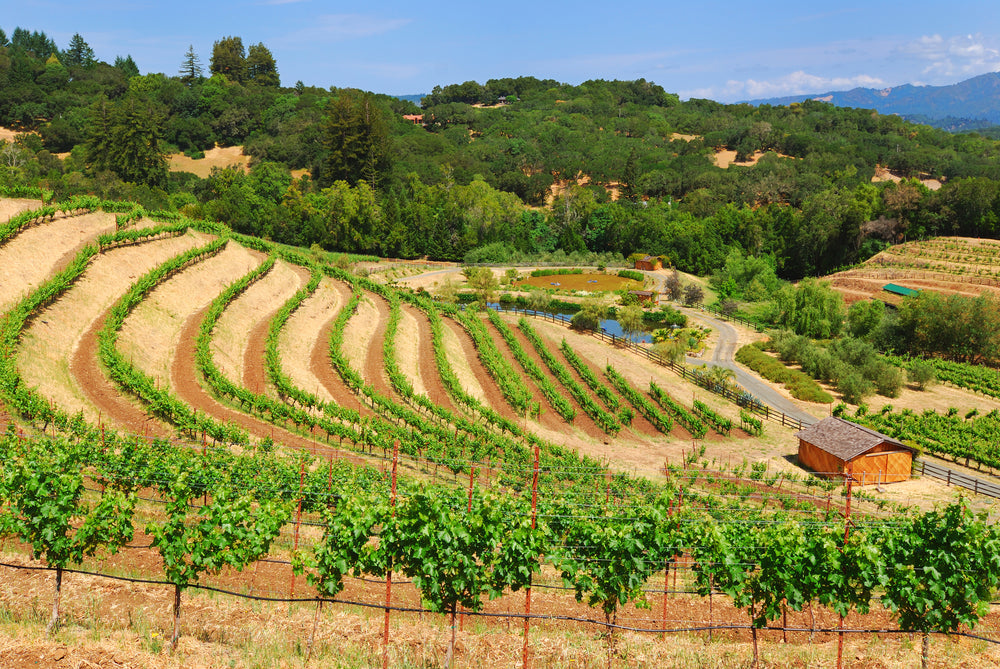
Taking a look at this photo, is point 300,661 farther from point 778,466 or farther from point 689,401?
point 689,401

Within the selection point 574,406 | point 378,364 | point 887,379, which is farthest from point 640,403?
point 887,379

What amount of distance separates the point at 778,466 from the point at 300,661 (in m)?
27.6

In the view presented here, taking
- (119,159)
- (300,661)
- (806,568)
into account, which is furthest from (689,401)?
(119,159)

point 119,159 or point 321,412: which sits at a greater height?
point 119,159

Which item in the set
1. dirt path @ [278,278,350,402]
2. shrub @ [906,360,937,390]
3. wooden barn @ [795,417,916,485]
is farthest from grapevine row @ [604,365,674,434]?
shrub @ [906,360,937,390]

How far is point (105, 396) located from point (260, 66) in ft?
513

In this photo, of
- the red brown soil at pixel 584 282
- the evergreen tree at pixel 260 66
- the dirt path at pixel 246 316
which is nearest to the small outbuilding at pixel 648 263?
the red brown soil at pixel 584 282

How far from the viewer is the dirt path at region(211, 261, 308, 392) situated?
33.4 metres

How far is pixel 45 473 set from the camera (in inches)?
511

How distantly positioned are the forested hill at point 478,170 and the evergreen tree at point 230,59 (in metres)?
0.46

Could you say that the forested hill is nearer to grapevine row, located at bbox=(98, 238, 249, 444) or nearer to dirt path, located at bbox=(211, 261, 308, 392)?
dirt path, located at bbox=(211, 261, 308, 392)

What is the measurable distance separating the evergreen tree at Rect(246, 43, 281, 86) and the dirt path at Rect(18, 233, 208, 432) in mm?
130878

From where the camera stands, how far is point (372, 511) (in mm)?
12641

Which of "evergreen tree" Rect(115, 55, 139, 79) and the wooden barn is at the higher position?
"evergreen tree" Rect(115, 55, 139, 79)
